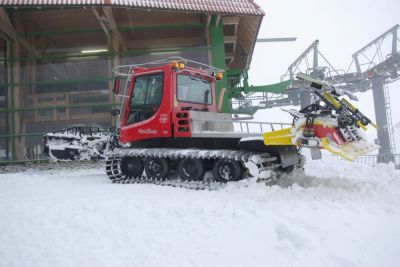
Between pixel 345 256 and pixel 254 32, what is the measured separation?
10.2 meters

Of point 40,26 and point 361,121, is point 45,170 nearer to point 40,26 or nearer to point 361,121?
point 40,26

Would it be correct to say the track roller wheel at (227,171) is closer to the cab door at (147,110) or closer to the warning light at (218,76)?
the cab door at (147,110)

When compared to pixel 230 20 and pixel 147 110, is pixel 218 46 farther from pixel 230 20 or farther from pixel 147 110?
pixel 147 110

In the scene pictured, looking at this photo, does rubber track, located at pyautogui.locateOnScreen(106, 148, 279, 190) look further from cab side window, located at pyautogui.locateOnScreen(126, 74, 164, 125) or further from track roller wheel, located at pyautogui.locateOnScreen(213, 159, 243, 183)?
cab side window, located at pyautogui.locateOnScreen(126, 74, 164, 125)

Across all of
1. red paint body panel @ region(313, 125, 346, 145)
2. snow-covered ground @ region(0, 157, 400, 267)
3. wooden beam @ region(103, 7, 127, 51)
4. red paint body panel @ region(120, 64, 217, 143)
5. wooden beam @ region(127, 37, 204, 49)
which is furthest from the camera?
wooden beam @ region(127, 37, 204, 49)

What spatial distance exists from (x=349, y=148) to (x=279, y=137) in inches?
40.4

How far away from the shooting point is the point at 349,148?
4.89 meters

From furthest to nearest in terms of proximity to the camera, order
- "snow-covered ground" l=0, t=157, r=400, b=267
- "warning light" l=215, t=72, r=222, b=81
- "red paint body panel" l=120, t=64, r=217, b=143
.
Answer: "warning light" l=215, t=72, r=222, b=81, "red paint body panel" l=120, t=64, r=217, b=143, "snow-covered ground" l=0, t=157, r=400, b=267

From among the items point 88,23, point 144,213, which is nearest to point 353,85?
point 88,23

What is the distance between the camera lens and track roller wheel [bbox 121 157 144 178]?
23.2ft

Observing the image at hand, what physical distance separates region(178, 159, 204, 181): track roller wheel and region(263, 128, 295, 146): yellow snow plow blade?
1.36 metres

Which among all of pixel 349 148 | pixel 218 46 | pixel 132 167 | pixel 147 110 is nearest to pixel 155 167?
pixel 132 167

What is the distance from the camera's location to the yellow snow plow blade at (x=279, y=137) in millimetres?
5188

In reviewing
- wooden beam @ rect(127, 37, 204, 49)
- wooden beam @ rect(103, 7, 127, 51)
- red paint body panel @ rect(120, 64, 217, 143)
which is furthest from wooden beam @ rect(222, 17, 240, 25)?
red paint body panel @ rect(120, 64, 217, 143)
